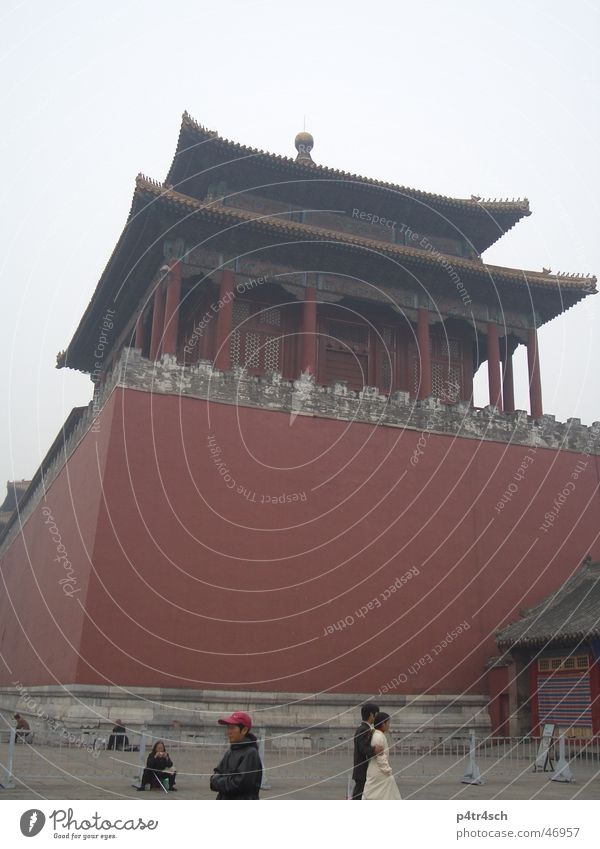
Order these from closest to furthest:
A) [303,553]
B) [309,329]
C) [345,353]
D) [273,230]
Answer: [303,553] → [273,230] → [309,329] → [345,353]

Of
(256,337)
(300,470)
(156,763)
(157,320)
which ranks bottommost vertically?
(156,763)

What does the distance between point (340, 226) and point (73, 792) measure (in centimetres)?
1355

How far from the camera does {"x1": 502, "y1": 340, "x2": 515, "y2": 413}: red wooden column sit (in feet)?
59.2

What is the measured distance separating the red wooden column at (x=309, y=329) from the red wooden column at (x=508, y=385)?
15.8ft

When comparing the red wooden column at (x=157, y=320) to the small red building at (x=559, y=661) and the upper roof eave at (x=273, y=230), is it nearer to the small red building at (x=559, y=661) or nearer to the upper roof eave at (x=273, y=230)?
the upper roof eave at (x=273, y=230)

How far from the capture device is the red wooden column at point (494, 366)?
16781mm

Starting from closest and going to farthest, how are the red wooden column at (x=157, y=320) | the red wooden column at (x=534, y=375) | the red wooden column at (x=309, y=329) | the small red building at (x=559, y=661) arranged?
the small red building at (x=559, y=661), the red wooden column at (x=157, y=320), the red wooden column at (x=309, y=329), the red wooden column at (x=534, y=375)

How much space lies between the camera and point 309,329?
15703 millimetres

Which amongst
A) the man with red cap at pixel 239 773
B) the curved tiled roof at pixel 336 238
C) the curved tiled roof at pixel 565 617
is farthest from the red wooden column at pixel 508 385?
the man with red cap at pixel 239 773

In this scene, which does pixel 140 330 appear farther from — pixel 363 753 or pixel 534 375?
pixel 363 753

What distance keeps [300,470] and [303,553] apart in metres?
1.44

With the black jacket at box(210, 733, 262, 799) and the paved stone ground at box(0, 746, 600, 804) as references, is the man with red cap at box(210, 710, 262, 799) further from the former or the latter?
the paved stone ground at box(0, 746, 600, 804)

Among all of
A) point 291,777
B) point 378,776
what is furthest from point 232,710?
point 378,776

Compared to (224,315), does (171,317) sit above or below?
below
